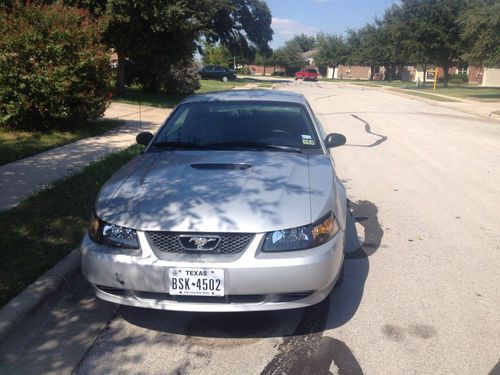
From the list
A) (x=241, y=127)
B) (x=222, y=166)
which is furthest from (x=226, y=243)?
(x=241, y=127)

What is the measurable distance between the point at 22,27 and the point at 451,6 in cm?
4097

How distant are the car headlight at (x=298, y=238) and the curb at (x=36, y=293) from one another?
5.83 feet

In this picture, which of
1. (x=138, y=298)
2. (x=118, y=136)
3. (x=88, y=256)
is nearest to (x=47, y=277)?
(x=88, y=256)

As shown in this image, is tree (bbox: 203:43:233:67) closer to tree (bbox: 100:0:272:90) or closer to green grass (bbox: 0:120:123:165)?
tree (bbox: 100:0:272:90)

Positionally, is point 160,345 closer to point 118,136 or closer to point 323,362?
point 323,362

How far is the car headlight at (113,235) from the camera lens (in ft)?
11.2

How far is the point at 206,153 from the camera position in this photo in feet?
15.1

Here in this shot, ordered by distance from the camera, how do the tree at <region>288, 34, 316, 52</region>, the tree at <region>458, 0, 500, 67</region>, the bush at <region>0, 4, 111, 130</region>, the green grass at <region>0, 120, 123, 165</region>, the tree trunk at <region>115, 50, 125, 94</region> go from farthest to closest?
the tree at <region>288, 34, 316, 52</region>, the tree at <region>458, 0, 500, 67</region>, the tree trunk at <region>115, 50, 125, 94</region>, the bush at <region>0, 4, 111, 130</region>, the green grass at <region>0, 120, 123, 165</region>

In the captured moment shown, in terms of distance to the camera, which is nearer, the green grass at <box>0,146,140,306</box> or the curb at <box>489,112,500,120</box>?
the green grass at <box>0,146,140,306</box>

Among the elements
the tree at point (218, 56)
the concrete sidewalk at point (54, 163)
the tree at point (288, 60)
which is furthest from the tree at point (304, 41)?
the concrete sidewalk at point (54, 163)

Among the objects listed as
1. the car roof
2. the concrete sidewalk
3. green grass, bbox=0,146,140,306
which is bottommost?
green grass, bbox=0,146,140,306

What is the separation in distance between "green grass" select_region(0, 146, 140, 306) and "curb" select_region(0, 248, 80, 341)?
85 mm

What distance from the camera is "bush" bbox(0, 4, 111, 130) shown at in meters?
10.2

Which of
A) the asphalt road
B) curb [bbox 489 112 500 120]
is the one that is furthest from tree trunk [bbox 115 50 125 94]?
the asphalt road
